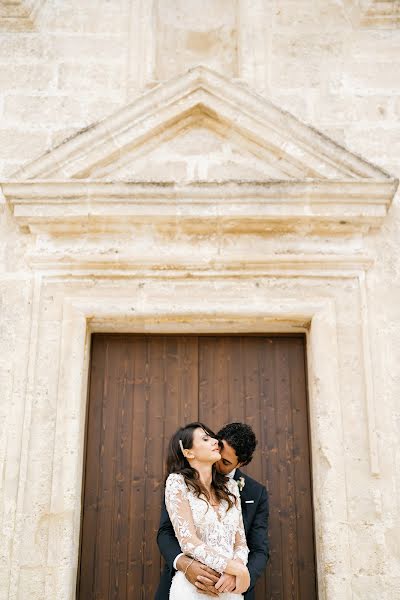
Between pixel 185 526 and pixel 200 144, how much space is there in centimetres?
257

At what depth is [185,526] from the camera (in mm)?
3107

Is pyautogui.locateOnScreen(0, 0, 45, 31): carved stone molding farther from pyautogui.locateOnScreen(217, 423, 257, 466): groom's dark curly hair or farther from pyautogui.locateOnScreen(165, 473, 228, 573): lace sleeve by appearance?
pyautogui.locateOnScreen(165, 473, 228, 573): lace sleeve

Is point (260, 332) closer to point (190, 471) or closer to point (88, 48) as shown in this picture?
point (190, 471)

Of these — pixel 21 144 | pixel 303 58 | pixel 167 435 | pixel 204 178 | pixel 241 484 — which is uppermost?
pixel 303 58

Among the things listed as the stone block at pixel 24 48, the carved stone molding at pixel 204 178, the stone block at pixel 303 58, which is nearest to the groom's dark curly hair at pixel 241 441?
the carved stone molding at pixel 204 178

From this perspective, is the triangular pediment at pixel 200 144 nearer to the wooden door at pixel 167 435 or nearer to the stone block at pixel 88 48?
the stone block at pixel 88 48

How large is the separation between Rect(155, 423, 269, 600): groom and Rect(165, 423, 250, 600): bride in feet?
0.29

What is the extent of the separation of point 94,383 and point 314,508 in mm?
1527

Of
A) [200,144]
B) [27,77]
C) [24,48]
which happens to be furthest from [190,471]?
[24,48]

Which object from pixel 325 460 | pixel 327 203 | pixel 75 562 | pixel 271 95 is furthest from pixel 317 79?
pixel 75 562

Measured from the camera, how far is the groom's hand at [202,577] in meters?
3.02

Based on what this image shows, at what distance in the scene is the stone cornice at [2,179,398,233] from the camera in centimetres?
428

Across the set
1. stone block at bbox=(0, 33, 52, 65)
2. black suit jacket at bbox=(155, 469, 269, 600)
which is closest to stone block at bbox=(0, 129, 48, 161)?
stone block at bbox=(0, 33, 52, 65)

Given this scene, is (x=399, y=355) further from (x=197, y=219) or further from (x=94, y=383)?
(x=94, y=383)
